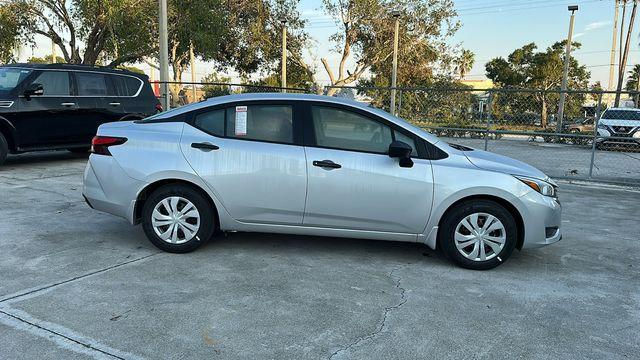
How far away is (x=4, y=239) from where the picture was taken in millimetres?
4977

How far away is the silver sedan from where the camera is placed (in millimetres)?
4504

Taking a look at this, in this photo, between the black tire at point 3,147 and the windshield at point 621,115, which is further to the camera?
the windshield at point 621,115

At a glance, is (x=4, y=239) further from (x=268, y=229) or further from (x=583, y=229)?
(x=583, y=229)

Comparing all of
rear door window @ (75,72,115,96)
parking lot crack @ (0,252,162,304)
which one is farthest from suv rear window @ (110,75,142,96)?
parking lot crack @ (0,252,162,304)

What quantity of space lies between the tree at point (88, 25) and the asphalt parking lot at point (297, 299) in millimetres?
15167

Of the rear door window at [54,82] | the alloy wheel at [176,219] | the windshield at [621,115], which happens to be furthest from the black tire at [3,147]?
the windshield at [621,115]

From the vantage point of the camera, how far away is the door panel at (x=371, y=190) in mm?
4496

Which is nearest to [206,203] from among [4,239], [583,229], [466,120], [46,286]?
[46,286]

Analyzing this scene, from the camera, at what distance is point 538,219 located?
4527 millimetres

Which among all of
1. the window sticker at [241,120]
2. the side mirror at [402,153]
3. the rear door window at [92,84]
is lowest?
the side mirror at [402,153]

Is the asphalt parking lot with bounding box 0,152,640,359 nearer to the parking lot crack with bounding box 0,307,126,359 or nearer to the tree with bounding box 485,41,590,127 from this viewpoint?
the parking lot crack with bounding box 0,307,126,359

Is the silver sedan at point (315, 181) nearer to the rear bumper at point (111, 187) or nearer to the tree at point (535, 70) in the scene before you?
the rear bumper at point (111, 187)

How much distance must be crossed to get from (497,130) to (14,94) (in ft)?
30.5

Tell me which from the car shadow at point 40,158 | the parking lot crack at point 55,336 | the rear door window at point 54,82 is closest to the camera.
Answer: the parking lot crack at point 55,336
